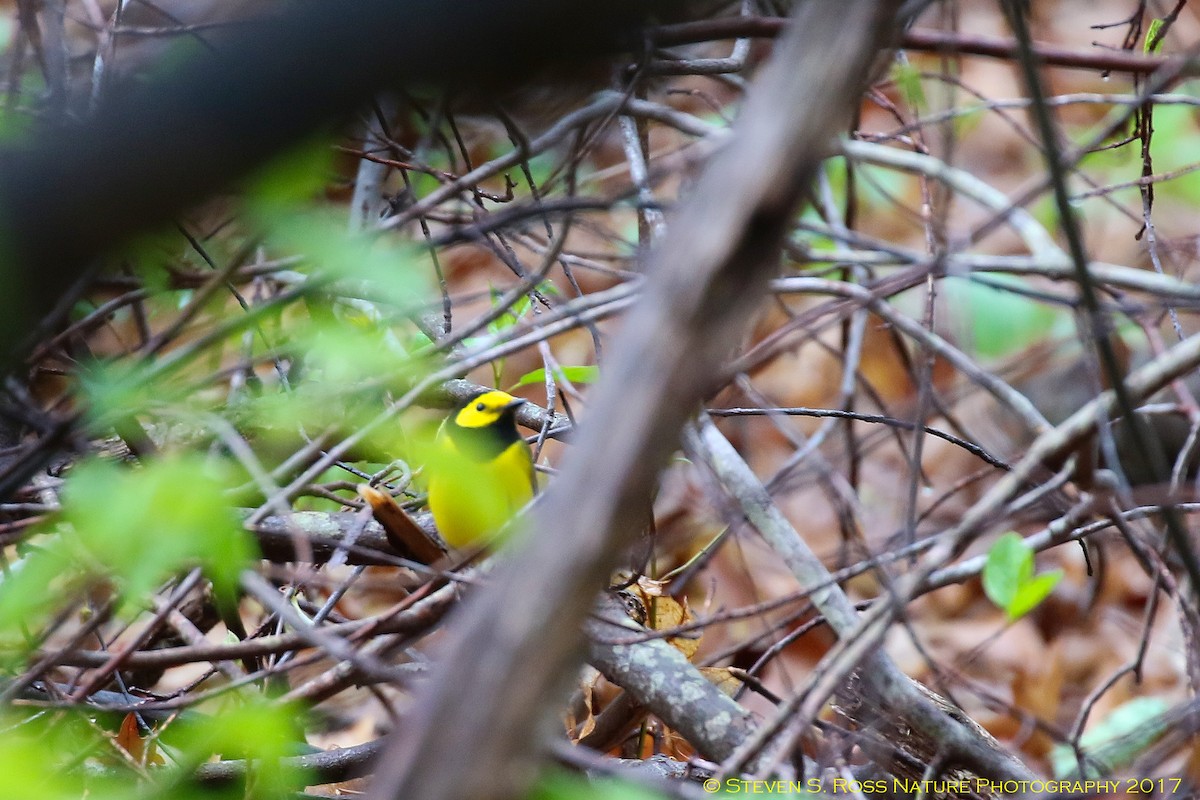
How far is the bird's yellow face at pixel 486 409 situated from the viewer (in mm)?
2723

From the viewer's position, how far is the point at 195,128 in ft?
3.13

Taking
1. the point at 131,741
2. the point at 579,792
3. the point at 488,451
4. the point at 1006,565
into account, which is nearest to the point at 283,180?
the point at 579,792

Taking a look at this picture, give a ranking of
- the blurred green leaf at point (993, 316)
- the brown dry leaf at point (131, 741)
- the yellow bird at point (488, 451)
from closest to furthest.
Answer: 1. the brown dry leaf at point (131, 741)
2. the yellow bird at point (488, 451)
3. the blurred green leaf at point (993, 316)

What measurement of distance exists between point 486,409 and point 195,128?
1.83 meters

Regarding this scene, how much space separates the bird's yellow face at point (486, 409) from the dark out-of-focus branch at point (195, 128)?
65.5 inches

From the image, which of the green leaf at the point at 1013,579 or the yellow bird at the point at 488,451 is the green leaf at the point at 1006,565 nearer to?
the green leaf at the point at 1013,579

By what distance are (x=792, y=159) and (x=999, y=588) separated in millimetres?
821

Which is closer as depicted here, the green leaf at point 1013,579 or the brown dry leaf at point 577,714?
the green leaf at point 1013,579

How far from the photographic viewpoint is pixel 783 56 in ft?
2.71

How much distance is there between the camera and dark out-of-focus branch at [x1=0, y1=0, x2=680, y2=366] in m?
0.94

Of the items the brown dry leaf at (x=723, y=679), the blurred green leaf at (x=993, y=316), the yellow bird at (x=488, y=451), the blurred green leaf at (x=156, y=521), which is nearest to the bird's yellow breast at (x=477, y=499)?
the yellow bird at (x=488, y=451)

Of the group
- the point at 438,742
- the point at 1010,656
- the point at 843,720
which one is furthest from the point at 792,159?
the point at 1010,656

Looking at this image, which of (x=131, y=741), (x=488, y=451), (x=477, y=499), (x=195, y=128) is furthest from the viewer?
(x=488, y=451)

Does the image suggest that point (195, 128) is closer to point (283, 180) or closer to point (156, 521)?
point (283, 180)
